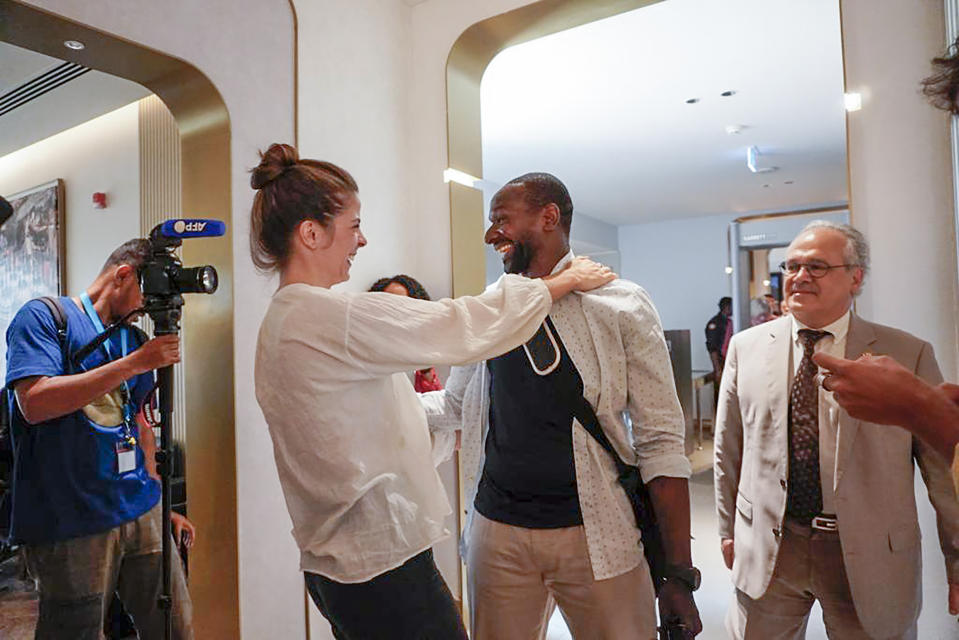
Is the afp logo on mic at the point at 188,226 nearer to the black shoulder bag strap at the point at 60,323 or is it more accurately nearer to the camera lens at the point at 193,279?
the camera lens at the point at 193,279

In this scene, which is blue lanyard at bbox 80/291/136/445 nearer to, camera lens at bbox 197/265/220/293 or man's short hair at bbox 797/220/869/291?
camera lens at bbox 197/265/220/293

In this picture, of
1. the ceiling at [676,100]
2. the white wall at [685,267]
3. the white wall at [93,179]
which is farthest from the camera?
the white wall at [685,267]

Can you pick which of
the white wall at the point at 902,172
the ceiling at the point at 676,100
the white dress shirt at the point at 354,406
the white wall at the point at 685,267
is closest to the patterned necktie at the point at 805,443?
the white wall at the point at 902,172

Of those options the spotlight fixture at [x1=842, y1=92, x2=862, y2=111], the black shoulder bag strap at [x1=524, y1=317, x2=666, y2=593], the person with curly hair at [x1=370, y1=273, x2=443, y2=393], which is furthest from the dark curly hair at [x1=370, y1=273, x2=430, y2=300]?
the spotlight fixture at [x1=842, y1=92, x2=862, y2=111]

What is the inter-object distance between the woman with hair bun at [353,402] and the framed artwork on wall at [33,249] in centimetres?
426

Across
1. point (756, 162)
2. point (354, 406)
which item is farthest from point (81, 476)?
point (756, 162)

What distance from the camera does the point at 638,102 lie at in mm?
5082

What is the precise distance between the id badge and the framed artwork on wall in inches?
138

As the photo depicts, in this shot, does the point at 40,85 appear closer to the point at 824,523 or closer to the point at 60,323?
the point at 60,323

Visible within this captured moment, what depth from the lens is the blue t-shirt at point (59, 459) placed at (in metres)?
1.69

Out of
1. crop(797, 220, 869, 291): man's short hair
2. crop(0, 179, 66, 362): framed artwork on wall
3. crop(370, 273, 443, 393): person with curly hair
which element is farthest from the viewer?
crop(0, 179, 66, 362): framed artwork on wall

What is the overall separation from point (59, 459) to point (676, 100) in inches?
188

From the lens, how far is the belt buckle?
5.55 feet

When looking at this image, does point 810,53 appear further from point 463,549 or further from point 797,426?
point 463,549
